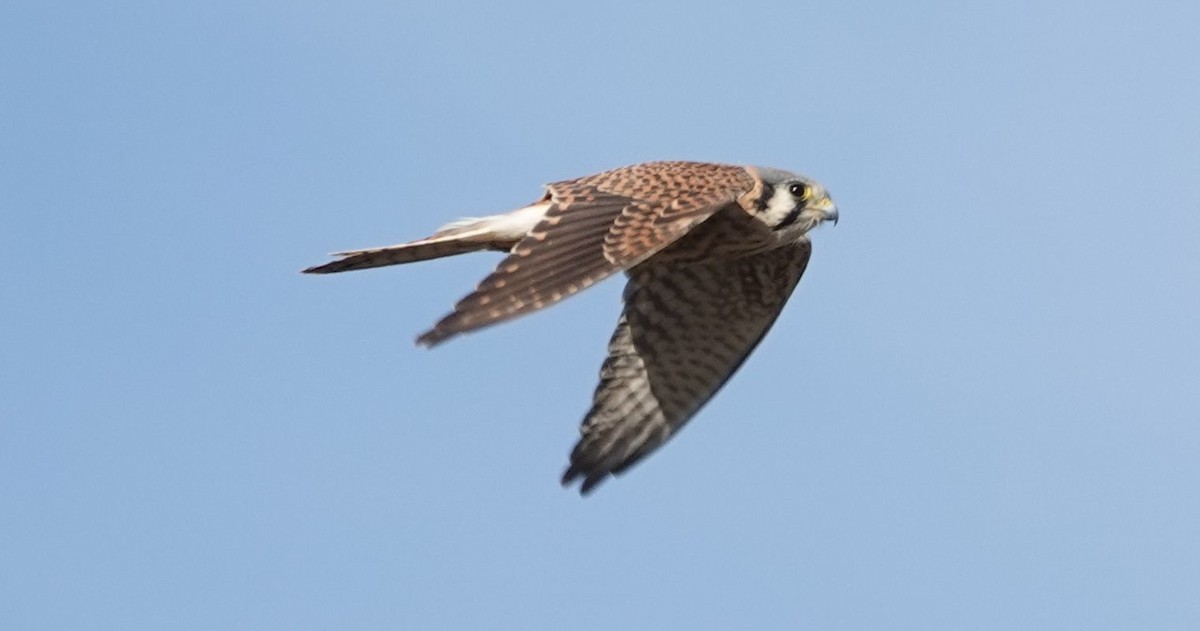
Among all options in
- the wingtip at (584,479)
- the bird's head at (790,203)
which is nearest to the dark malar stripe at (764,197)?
the bird's head at (790,203)

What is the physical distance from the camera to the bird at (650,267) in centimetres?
1088

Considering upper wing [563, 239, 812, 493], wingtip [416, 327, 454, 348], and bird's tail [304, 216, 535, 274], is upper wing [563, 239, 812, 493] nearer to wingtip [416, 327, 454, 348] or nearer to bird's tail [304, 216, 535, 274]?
bird's tail [304, 216, 535, 274]

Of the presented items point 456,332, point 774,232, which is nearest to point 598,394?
point 774,232

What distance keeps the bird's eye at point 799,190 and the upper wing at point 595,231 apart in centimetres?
29

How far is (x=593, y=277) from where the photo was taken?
1076 centimetres

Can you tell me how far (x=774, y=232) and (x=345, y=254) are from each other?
2.52 meters

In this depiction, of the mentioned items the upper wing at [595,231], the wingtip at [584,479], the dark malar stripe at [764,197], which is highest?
the dark malar stripe at [764,197]

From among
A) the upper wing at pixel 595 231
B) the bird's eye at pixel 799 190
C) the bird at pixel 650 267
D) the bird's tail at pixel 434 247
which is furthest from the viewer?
the bird's eye at pixel 799 190

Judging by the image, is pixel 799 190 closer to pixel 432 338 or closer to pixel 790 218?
pixel 790 218

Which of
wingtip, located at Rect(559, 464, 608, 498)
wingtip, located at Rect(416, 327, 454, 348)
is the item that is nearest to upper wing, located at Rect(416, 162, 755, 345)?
wingtip, located at Rect(416, 327, 454, 348)

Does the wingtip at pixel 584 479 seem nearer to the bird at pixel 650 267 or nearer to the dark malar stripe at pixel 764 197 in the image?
the bird at pixel 650 267

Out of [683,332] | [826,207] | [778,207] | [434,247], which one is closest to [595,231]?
[434,247]

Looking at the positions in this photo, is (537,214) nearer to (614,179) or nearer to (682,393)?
(614,179)

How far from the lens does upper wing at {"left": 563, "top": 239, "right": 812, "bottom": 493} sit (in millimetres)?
13586
